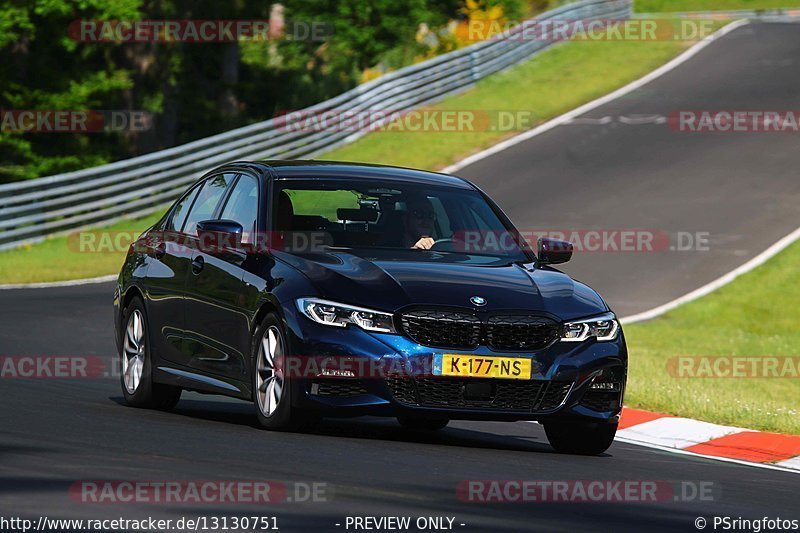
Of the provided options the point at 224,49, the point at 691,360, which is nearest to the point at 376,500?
the point at 691,360

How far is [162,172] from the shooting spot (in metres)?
30.1

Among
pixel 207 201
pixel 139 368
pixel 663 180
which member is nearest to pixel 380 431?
pixel 139 368

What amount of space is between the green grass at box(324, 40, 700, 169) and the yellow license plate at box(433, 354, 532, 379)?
869 inches

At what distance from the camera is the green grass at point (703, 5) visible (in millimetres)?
77375

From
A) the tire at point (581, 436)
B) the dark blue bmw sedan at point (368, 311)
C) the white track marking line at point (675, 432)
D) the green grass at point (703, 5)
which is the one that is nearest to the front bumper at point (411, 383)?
the dark blue bmw sedan at point (368, 311)

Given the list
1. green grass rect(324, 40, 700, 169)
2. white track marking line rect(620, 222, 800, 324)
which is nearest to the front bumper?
white track marking line rect(620, 222, 800, 324)

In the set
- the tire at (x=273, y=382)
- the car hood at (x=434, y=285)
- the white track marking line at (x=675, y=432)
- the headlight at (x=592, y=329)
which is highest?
the car hood at (x=434, y=285)

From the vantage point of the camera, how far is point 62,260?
25.9 m

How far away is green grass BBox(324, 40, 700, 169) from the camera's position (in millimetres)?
33125

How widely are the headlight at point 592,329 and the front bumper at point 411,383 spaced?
0.16 feet

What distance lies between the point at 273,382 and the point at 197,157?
68.9ft

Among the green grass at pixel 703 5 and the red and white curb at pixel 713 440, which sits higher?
the green grass at pixel 703 5

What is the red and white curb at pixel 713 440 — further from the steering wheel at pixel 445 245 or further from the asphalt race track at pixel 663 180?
the asphalt race track at pixel 663 180

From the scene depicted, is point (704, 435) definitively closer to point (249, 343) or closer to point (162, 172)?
point (249, 343)
